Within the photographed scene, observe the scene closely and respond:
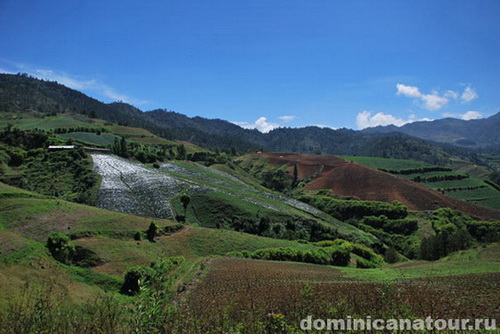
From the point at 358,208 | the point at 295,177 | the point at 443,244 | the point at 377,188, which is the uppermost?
the point at 295,177

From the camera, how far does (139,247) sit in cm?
3625

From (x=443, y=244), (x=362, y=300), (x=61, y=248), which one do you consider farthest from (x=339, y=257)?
(x=362, y=300)

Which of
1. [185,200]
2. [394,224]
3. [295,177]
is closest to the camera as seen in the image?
[185,200]

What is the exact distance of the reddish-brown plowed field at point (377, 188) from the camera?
98.7 m

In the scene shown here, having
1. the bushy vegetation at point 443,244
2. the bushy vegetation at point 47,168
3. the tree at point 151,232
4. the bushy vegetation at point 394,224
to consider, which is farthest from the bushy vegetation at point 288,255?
the bushy vegetation at point 394,224

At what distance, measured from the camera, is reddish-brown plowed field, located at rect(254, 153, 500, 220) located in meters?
98.7

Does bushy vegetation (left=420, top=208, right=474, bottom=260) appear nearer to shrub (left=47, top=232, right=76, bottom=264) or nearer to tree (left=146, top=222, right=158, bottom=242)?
tree (left=146, top=222, right=158, bottom=242)

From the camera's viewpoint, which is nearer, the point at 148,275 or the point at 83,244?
the point at 148,275

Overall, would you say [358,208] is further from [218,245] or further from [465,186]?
[465,186]

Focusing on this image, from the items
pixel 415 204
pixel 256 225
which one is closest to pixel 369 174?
pixel 415 204

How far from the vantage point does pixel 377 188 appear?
109375 mm

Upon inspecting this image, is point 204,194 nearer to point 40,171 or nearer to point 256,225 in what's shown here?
point 256,225

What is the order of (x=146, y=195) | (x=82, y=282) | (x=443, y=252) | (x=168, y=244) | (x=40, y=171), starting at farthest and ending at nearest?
1. (x=40, y=171)
2. (x=146, y=195)
3. (x=443, y=252)
4. (x=168, y=244)
5. (x=82, y=282)

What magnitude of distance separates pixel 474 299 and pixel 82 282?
2667 cm
